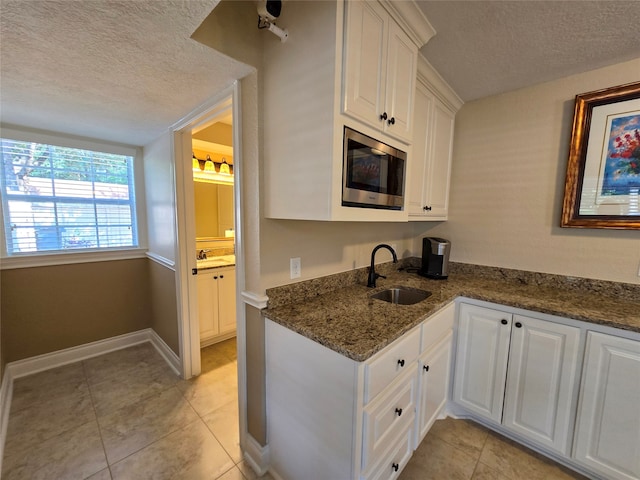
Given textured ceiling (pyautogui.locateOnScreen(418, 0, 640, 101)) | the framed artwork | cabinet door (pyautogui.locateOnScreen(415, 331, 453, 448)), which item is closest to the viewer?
textured ceiling (pyautogui.locateOnScreen(418, 0, 640, 101))

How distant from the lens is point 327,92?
3.37ft

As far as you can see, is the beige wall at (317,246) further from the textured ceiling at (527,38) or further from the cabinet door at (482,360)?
the textured ceiling at (527,38)

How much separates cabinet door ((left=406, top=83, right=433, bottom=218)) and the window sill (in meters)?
2.85

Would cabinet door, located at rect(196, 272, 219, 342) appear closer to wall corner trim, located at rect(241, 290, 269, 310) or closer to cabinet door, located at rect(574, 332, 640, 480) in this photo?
wall corner trim, located at rect(241, 290, 269, 310)

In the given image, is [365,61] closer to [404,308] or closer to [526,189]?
[404,308]

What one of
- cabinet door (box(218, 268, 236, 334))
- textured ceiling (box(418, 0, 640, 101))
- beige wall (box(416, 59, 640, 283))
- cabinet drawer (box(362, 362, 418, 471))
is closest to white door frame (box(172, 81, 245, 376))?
cabinet door (box(218, 268, 236, 334))

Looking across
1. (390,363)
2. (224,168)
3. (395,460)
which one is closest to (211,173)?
(224,168)

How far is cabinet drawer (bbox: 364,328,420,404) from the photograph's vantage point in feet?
3.32

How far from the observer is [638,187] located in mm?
1561

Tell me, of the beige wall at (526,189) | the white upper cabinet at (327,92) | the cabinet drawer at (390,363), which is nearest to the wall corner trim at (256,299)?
the white upper cabinet at (327,92)

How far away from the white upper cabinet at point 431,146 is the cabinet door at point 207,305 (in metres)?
2.03

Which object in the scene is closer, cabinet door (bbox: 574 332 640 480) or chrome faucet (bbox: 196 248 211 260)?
cabinet door (bbox: 574 332 640 480)

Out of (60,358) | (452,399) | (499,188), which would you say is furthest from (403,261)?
(60,358)

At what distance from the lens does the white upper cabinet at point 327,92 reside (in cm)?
102
